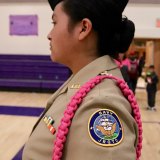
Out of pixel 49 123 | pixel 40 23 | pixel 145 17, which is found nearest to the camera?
pixel 49 123

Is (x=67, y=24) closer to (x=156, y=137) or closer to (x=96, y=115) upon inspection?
(x=96, y=115)

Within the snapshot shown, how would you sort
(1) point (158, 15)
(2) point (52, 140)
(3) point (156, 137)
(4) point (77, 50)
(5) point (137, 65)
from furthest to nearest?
(1) point (158, 15) < (5) point (137, 65) < (3) point (156, 137) < (4) point (77, 50) < (2) point (52, 140)

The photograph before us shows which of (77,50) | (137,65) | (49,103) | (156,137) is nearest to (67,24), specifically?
(77,50)

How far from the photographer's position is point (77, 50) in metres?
0.91

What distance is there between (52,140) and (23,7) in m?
9.32

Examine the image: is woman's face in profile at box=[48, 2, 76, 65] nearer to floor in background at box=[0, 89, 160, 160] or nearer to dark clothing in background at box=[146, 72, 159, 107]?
floor in background at box=[0, 89, 160, 160]

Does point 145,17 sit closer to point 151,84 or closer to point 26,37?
point 151,84

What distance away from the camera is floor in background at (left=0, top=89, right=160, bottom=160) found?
387 centimetres

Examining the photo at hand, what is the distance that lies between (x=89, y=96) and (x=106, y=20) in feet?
0.82

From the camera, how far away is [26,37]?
31.6 ft

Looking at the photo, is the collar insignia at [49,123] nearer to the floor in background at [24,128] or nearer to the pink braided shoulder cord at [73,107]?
the pink braided shoulder cord at [73,107]

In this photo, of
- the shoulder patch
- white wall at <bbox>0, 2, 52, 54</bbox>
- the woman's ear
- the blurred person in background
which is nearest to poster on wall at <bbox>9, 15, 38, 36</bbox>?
white wall at <bbox>0, 2, 52, 54</bbox>

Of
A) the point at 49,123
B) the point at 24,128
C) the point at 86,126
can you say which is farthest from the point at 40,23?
the point at 86,126

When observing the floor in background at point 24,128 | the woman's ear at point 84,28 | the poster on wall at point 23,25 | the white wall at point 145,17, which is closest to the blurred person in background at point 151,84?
the floor in background at point 24,128
